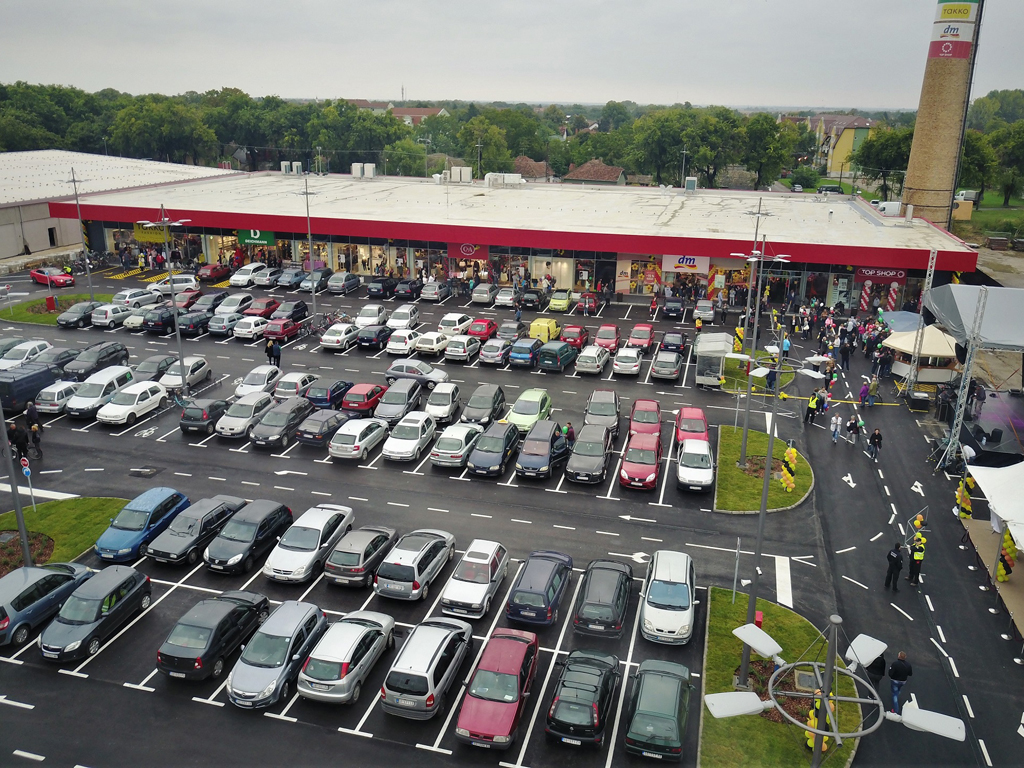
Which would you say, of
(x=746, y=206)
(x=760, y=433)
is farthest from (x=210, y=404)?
(x=746, y=206)

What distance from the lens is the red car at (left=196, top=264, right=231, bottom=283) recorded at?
52.3 metres

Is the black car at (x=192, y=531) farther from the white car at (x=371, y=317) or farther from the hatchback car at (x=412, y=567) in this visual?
Result: the white car at (x=371, y=317)

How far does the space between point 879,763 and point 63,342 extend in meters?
40.6

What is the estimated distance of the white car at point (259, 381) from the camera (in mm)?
33375

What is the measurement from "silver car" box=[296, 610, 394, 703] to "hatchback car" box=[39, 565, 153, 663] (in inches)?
209

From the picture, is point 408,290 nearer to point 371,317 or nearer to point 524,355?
point 371,317

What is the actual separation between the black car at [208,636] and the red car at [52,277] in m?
40.1

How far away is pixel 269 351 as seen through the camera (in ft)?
120

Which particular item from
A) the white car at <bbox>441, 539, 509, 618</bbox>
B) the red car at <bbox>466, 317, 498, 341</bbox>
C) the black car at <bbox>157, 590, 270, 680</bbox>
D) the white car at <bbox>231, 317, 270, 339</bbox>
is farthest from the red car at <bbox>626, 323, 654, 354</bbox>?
the black car at <bbox>157, 590, 270, 680</bbox>

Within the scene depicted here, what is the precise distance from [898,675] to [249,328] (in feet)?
112

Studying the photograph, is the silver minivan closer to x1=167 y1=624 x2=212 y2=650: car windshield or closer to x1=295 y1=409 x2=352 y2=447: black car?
x1=167 y1=624 x2=212 y2=650: car windshield

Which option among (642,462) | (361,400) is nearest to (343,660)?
(642,462)

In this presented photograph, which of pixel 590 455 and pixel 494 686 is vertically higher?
pixel 590 455

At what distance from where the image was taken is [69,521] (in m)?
24.3
